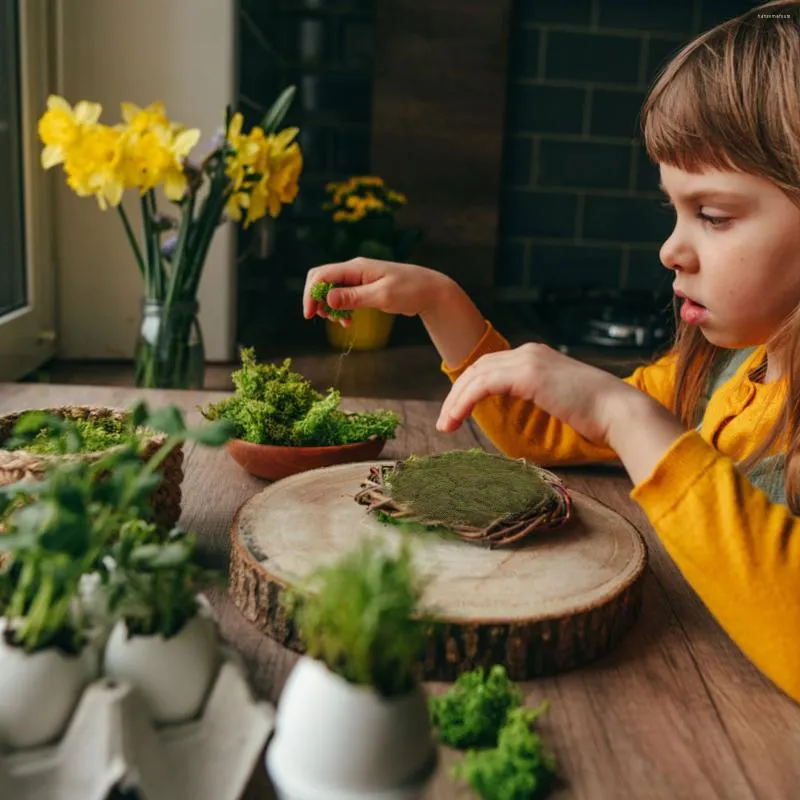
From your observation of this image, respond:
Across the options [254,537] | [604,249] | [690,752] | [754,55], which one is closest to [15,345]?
[254,537]

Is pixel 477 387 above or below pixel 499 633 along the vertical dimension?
above

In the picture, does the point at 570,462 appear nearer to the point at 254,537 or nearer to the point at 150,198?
the point at 254,537

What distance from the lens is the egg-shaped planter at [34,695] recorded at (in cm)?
45

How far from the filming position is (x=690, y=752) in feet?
1.83

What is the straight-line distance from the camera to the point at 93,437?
0.77 m

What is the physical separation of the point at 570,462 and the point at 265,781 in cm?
68

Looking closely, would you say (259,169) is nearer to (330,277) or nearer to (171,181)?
(171,181)

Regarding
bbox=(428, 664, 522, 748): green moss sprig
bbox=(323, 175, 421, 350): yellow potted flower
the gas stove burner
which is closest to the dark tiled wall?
the gas stove burner

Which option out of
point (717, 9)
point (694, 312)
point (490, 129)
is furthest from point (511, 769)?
point (717, 9)

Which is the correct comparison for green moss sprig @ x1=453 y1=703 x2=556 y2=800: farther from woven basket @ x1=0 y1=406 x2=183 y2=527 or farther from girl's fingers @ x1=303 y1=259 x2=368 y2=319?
girl's fingers @ x1=303 y1=259 x2=368 y2=319

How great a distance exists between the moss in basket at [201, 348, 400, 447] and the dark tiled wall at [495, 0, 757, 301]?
1.61 metres

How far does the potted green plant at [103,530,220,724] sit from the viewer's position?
47 centimetres

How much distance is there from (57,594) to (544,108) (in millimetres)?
2252

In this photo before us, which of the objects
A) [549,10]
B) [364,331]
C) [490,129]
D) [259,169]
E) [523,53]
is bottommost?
[364,331]
